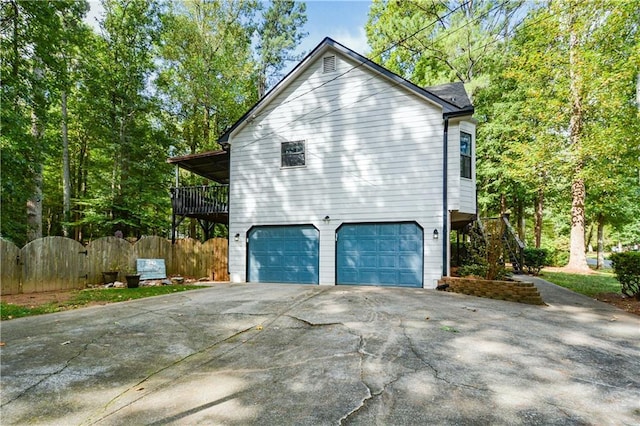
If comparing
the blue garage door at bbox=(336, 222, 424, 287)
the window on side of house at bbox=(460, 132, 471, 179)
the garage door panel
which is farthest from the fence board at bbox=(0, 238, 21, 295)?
the window on side of house at bbox=(460, 132, 471, 179)

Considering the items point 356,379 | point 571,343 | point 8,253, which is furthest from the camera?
point 8,253

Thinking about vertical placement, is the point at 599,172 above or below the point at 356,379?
above

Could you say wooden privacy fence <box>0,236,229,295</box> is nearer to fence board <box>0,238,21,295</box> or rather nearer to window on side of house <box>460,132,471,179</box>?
fence board <box>0,238,21,295</box>

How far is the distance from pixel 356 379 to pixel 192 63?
819 inches

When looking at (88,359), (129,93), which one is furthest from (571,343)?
(129,93)

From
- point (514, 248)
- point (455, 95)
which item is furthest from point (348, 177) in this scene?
point (514, 248)

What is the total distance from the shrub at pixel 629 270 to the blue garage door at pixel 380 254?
15.8 ft

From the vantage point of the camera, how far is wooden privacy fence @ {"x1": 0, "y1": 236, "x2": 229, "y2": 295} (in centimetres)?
800

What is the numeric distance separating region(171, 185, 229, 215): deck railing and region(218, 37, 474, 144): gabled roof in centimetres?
226

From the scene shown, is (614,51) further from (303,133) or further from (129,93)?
(129,93)

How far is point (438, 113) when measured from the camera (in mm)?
9164

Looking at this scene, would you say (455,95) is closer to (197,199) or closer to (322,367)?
(322,367)

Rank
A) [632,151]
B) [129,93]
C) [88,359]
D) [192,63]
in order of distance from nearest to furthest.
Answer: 1. [88,359]
2. [632,151]
3. [129,93]
4. [192,63]

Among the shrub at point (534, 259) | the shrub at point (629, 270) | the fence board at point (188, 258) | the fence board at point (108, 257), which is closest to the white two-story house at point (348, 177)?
the fence board at point (188, 258)
